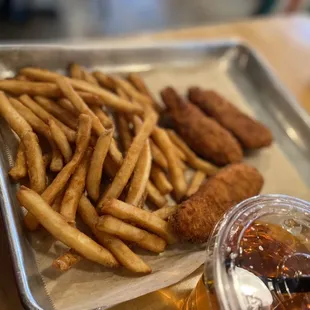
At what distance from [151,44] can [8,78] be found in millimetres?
801

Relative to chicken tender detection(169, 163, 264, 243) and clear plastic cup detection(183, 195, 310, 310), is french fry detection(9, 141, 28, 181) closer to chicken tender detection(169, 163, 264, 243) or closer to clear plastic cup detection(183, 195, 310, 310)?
chicken tender detection(169, 163, 264, 243)

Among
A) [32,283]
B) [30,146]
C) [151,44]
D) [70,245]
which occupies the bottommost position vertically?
[32,283]

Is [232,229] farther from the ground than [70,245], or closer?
farther from the ground

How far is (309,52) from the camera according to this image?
3.06 meters

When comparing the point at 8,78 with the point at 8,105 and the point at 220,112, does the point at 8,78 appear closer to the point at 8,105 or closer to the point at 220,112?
the point at 8,105

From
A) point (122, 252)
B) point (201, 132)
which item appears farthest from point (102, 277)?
point (201, 132)

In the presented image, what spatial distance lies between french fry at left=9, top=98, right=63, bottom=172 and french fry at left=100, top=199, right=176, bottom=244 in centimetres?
24

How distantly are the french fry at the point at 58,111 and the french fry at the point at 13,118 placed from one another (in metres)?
0.13

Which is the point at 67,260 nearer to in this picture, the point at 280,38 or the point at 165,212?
the point at 165,212

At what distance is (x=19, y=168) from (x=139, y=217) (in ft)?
1.44

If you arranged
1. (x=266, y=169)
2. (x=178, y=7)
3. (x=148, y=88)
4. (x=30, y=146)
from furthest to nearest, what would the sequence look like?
(x=178, y=7), (x=148, y=88), (x=266, y=169), (x=30, y=146)

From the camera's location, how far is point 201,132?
2068 mm

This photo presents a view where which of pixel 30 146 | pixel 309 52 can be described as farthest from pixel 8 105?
pixel 309 52

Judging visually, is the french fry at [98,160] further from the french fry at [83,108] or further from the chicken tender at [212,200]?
the chicken tender at [212,200]
